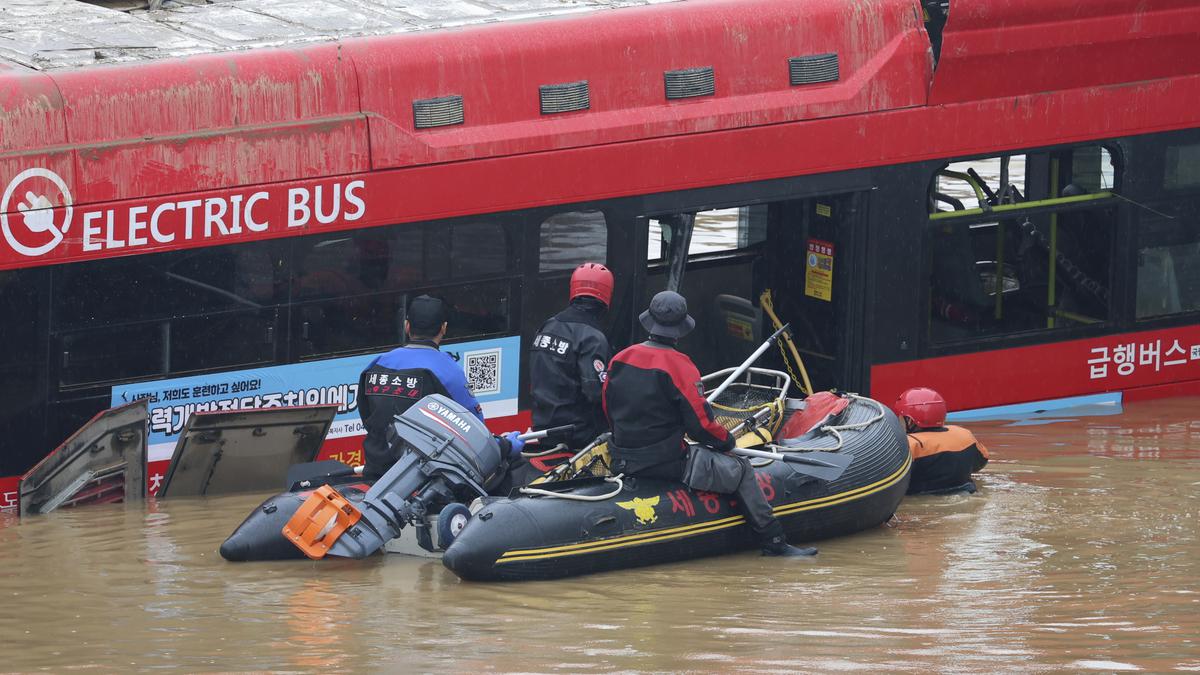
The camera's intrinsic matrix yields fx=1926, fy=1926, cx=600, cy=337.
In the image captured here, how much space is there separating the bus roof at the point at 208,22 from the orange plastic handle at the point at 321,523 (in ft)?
8.99

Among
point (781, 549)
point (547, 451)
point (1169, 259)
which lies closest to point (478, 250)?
point (547, 451)

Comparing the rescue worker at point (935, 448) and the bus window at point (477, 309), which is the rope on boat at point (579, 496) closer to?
the bus window at point (477, 309)

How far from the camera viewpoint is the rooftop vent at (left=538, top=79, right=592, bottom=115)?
10.6 metres

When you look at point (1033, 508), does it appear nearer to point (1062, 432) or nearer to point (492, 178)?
point (1062, 432)

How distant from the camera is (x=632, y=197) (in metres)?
10.8

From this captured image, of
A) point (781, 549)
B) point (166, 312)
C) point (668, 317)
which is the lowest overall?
point (781, 549)

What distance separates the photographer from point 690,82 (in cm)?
1091

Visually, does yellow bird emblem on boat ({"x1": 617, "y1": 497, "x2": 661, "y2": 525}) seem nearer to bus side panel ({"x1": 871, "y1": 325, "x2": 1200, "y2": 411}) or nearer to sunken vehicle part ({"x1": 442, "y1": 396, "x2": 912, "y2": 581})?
sunken vehicle part ({"x1": 442, "y1": 396, "x2": 912, "y2": 581})

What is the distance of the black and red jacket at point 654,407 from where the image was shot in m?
8.61

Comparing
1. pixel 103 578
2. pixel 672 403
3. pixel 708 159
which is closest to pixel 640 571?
pixel 672 403

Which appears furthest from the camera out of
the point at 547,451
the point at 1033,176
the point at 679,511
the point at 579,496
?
the point at 1033,176

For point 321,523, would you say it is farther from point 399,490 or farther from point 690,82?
point 690,82

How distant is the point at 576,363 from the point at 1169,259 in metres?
5.02

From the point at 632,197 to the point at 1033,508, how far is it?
2.77 metres
